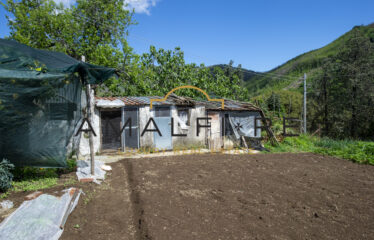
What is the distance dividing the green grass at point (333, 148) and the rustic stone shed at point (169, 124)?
1.72 metres

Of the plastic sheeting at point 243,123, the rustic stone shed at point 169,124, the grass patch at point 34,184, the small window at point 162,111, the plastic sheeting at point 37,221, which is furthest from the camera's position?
the plastic sheeting at point 243,123

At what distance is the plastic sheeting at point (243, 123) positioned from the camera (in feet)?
37.4

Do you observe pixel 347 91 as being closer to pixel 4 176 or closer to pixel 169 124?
pixel 169 124

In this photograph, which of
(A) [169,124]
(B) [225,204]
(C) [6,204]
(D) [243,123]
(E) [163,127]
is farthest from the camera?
(D) [243,123]

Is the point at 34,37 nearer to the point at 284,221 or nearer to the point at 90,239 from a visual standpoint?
Answer: the point at 90,239

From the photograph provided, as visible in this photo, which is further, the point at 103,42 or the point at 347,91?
the point at 347,91

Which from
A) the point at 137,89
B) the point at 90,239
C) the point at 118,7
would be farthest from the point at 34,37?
the point at 90,239

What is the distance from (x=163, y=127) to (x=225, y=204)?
21.3 feet

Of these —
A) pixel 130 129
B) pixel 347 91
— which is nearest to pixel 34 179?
pixel 130 129

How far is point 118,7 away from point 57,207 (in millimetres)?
15621

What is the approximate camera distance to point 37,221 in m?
2.84

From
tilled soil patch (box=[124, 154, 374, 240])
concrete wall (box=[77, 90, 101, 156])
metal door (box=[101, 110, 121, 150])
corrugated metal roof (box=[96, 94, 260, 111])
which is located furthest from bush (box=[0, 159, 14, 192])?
corrugated metal roof (box=[96, 94, 260, 111])

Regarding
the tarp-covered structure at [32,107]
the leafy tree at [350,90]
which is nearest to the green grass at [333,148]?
the tarp-covered structure at [32,107]

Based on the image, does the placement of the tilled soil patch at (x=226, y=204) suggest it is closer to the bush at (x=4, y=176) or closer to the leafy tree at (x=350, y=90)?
the bush at (x=4, y=176)
